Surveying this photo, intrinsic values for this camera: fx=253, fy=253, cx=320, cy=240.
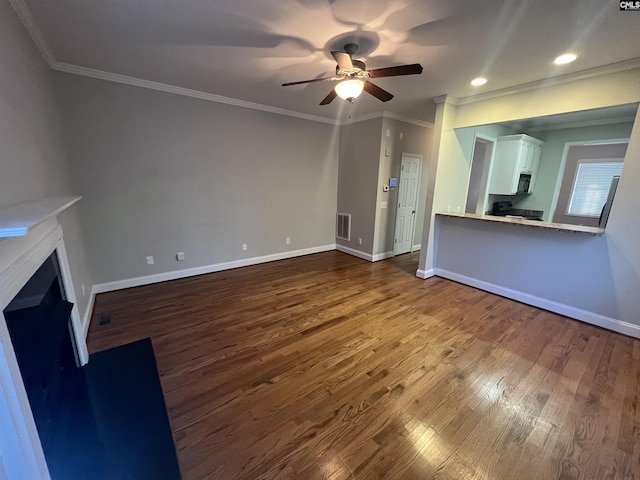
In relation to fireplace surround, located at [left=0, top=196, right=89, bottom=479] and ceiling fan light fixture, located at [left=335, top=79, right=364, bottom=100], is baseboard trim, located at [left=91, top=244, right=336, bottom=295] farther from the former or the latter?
ceiling fan light fixture, located at [left=335, top=79, right=364, bottom=100]

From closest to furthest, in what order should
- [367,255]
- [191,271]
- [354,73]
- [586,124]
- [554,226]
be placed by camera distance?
[354,73] → [554,226] → [191,271] → [586,124] → [367,255]

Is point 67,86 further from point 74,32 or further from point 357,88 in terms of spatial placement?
point 357,88

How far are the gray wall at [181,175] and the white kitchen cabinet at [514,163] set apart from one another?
340cm

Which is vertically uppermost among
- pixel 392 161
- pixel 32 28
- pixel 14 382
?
pixel 32 28

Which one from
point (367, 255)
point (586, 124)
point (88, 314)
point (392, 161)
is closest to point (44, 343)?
point (88, 314)

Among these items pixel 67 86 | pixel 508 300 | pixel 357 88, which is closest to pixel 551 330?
pixel 508 300

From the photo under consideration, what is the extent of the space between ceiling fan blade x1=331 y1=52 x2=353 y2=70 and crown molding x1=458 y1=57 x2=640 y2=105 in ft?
6.88

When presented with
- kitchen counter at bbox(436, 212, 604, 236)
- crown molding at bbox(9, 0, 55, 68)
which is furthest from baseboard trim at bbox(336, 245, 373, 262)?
crown molding at bbox(9, 0, 55, 68)

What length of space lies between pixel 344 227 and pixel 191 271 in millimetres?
3052

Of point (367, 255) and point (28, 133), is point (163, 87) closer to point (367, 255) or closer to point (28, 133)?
point (28, 133)

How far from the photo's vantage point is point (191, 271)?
402 cm

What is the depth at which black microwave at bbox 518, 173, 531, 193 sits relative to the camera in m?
5.26

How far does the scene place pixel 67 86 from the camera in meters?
2.83

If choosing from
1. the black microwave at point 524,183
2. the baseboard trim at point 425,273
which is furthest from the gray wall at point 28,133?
the black microwave at point 524,183
